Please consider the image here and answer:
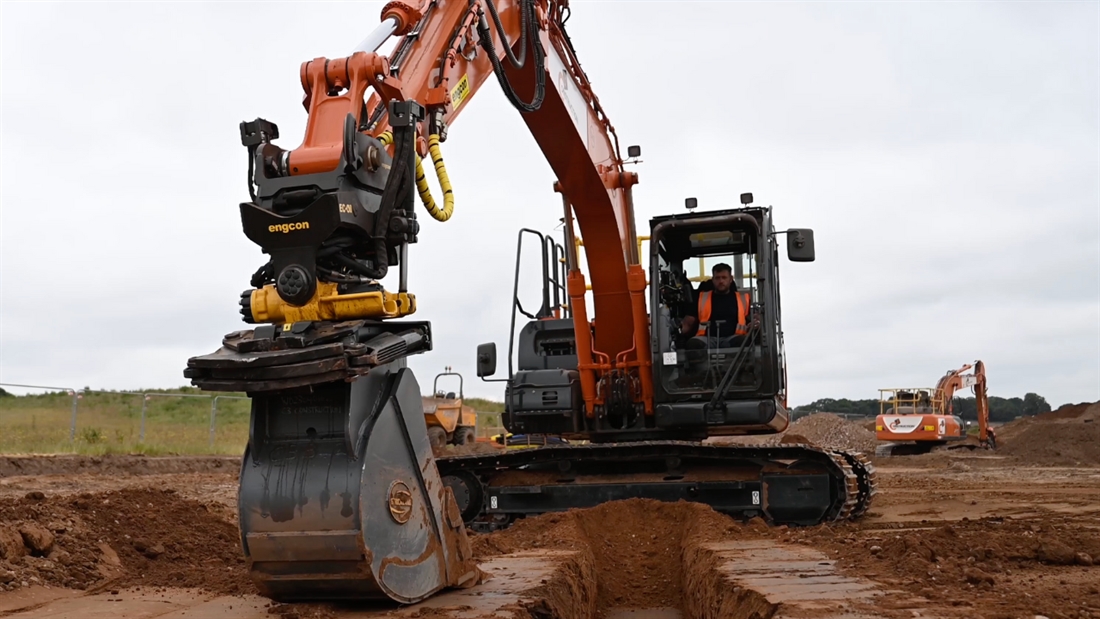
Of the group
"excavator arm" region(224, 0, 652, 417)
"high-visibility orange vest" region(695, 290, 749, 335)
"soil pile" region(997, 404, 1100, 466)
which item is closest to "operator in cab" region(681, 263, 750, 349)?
"high-visibility orange vest" region(695, 290, 749, 335)

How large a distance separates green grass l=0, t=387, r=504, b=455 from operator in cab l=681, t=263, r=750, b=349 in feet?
40.1

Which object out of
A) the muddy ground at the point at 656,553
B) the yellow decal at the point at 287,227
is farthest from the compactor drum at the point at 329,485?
the yellow decal at the point at 287,227

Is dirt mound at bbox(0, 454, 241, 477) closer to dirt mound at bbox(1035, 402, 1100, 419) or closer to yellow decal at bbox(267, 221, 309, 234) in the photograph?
yellow decal at bbox(267, 221, 309, 234)

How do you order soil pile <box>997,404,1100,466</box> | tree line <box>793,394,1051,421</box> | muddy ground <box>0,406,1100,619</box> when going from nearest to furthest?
muddy ground <box>0,406,1100,619</box>, soil pile <box>997,404,1100,466</box>, tree line <box>793,394,1051,421</box>

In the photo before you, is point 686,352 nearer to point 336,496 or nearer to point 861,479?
point 861,479

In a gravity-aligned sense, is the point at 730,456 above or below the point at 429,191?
below

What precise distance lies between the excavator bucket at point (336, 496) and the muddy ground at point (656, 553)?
181 mm

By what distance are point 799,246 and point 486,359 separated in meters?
3.16

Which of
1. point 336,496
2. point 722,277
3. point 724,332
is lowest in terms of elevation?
point 336,496

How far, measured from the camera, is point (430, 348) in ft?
15.6

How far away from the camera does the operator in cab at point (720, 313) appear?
30.0ft

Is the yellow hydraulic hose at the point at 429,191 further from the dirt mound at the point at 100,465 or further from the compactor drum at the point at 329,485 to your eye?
the dirt mound at the point at 100,465

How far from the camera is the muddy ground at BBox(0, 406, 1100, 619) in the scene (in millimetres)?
4266

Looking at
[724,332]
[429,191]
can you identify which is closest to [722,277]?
[724,332]
